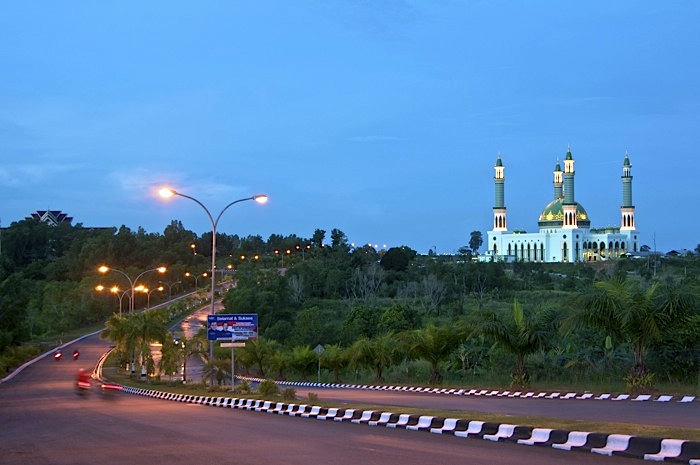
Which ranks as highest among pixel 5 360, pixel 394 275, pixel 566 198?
pixel 566 198

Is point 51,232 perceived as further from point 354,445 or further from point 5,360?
point 354,445

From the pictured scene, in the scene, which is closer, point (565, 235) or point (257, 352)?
A: point (257, 352)

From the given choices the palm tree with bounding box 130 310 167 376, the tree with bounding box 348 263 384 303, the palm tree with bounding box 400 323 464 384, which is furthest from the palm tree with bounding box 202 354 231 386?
the tree with bounding box 348 263 384 303

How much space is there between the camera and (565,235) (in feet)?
539

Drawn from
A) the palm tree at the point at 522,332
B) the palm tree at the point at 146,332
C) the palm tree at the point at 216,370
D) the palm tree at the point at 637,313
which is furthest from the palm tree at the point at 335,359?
the palm tree at the point at 637,313

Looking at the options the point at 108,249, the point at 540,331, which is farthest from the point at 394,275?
the point at 540,331

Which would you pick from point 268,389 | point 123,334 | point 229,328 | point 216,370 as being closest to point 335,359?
point 123,334

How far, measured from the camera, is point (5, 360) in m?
62.3

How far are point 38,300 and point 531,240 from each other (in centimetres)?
9545

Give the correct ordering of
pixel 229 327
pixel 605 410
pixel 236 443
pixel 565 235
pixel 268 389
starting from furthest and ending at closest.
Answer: pixel 565 235, pixel 229 327, pixel 268 389, pixel 605 410, pixel 236 443

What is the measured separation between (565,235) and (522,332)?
139989 mm

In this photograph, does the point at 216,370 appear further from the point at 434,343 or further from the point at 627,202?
the point at 627,202

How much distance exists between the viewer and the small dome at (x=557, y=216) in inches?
6708

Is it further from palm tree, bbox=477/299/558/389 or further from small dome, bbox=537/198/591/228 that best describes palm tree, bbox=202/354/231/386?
small dome, bbox=537/198/591/228
